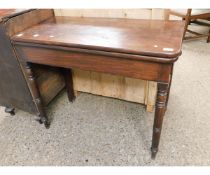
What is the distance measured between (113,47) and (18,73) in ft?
2.18

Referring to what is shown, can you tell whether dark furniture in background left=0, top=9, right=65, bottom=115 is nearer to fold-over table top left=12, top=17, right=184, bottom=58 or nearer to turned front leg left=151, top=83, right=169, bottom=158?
fold-over table top left=12, top=17, right=184, bottom=58

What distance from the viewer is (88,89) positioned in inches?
66.2

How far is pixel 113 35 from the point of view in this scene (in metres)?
0.97

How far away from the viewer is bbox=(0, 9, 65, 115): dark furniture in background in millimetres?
1065

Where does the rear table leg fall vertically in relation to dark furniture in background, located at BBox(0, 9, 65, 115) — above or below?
below

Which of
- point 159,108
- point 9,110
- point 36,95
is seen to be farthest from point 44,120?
point 159,108

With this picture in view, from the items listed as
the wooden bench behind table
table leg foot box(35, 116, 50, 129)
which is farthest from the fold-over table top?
table leg foot box(35, 116, 50, 129)

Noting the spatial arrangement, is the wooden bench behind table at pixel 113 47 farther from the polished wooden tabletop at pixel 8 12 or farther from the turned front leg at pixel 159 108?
the polished wooden tabletop at pixel 8 12

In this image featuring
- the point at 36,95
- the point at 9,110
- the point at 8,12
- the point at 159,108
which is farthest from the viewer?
the point at 9,110

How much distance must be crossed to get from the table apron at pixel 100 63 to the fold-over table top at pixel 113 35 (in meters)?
0.05

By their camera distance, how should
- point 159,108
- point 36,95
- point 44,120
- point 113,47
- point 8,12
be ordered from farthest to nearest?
point 44,120, point 36,95, point 8,12, point 159,108, point 113,47

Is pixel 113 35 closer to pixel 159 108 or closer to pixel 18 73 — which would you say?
pixel 159 108

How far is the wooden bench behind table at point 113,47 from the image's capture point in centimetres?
83
